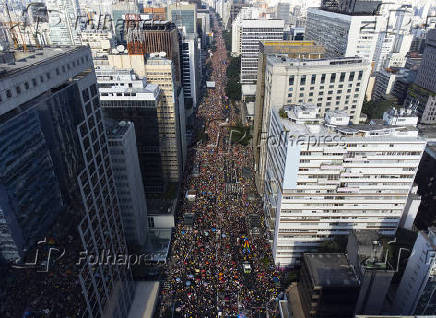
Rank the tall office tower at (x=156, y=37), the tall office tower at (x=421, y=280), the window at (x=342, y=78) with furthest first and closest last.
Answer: the tall office tower at (x=156, y=37) → the window at (x=342, y=78) → the tall office tower at (x=421, y=280)

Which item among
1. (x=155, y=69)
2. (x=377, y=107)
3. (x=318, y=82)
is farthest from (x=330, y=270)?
(x=377, y=107)

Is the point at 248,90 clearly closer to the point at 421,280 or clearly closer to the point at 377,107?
the point at 377,107

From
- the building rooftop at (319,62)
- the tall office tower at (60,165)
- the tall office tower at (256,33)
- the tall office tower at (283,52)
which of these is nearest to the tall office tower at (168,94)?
the tall office tower at (283,52)

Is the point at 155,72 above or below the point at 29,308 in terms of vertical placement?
above

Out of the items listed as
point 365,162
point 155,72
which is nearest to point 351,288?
point 365,162

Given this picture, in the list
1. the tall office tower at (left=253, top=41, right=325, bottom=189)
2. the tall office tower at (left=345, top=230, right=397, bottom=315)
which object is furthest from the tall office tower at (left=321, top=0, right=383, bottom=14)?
the tall office tower at (left=345, top=230, right=397, bottom=315)

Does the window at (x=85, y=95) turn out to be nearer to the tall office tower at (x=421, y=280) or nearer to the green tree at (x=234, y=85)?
the tall office tower at (x=421, y=280)

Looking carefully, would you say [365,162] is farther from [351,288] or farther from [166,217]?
[166,217]

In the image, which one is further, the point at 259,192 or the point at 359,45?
the point at 359,45
